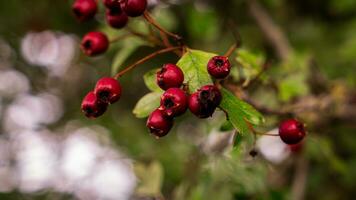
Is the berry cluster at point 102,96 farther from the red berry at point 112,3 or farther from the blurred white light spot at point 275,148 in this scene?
the blurred white light spot at point 275,148

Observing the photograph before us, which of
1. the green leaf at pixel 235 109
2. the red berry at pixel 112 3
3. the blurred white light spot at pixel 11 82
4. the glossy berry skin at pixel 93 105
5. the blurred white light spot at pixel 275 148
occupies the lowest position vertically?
the blurred white light spot at pixel 11 82

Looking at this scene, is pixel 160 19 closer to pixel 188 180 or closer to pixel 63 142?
pixel 188 180

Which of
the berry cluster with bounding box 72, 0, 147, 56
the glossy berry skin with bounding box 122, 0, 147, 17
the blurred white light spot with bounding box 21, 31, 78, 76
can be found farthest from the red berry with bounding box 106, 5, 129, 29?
the blurred white light spot with bounding box 21, 31, 78, 76

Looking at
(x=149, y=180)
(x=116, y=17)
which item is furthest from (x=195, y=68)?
(x=149, y=180)

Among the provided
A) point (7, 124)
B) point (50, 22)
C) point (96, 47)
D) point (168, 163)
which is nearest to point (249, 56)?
point (96, 47)

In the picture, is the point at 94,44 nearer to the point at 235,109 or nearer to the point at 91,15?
the point at 91,15

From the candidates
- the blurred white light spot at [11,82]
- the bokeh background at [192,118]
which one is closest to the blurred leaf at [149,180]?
→ the bokeh background at [192,118]

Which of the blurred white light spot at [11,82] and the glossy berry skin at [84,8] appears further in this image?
the blurred white light spot at [11,82]
